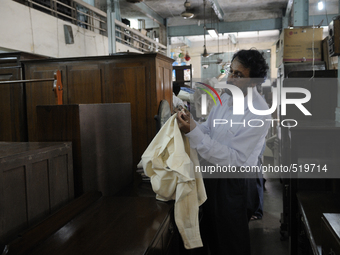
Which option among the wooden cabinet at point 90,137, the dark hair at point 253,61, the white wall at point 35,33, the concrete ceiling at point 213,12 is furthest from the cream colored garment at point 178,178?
the concrete ceiling at point 213,12

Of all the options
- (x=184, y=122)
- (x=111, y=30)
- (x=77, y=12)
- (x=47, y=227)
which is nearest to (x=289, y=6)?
(x=111, y=30)

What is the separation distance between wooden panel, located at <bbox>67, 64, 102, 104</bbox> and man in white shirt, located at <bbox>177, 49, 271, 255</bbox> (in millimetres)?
2764

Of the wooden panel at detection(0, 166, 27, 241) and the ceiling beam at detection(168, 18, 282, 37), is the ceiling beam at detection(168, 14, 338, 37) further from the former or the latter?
the wooden panel at detection(0, 166, 27, 241)

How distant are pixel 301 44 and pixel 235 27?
7949 mm

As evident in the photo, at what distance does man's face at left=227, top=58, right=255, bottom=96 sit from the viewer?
1887mm

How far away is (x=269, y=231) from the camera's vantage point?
309cm

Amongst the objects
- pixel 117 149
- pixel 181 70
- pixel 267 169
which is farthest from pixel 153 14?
pixel 117 149

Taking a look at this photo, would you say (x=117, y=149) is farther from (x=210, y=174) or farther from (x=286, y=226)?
(x=286, y=226)

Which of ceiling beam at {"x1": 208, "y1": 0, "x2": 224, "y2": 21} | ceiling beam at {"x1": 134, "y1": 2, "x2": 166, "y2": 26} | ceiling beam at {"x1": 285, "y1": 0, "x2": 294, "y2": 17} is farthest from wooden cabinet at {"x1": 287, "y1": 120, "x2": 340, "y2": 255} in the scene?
ceiling beam at {"x1": 134, "y1": 2, "x2": 166, "y2": 26}

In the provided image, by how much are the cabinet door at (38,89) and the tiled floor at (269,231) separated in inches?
127

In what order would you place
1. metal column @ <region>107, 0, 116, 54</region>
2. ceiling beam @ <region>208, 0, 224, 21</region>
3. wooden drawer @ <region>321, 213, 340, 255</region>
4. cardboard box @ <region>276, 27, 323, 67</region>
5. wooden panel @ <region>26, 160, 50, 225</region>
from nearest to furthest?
1. wooden drawer @ <region>321, 213, 340, 255</region>
2. wooden panel @ <region>26, 160, 50, 225</region>
3. cardboard box @ <region>276, 27, 323, 67</region>
4. metal column @ <region>107, 0, 116, 54</region>
5. ceiling beam @ <region>208, 0, 224, 21</region>

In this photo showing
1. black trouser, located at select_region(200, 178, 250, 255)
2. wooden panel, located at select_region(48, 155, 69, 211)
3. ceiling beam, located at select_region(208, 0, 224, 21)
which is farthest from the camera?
ceiling beam, located at select_region(208, 0, 224, 21)

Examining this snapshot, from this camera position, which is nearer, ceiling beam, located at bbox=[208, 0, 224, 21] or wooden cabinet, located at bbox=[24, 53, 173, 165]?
wooden cabinet, located at bbox=[24, 53, 173, 165]

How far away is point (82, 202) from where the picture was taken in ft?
5.37
